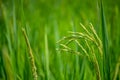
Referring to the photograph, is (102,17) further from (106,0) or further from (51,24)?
(106,0)

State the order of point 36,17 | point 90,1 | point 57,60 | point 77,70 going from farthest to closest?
point 90,1
point 36,17
point 57,60
point 77,70

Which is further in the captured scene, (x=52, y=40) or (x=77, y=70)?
(x=52, y=40)

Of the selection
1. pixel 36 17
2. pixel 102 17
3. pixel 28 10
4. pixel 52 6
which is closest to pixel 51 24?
pixel 36 17

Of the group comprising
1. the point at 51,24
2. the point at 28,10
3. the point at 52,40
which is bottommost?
the point at 52,40

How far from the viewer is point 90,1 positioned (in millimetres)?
2266

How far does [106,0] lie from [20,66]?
1287 mm

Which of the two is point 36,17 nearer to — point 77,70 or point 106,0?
point 106,0

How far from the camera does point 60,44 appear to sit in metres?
0.71

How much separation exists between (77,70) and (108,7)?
1182 millimetres

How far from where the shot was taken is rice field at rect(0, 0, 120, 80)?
73 centimetres

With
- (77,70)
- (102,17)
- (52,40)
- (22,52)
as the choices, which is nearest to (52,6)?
(52,40)

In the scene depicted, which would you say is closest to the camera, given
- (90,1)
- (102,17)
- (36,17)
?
(102,17)

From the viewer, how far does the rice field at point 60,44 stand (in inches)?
28.8

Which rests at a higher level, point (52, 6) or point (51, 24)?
point (52, 6)
